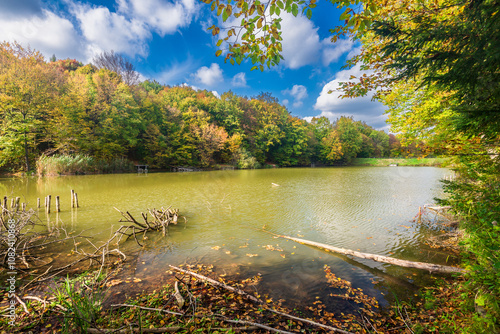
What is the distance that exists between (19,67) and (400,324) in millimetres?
34741

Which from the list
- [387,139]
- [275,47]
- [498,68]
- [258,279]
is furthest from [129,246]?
[387,139]

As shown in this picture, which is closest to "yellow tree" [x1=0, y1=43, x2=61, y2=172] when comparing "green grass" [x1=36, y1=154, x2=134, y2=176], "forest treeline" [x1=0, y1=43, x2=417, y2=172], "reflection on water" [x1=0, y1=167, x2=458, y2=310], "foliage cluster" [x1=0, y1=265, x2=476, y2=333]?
"forest treeline" [x1=0, y1=43, x2=417, y2=172]

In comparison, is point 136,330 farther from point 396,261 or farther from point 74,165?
point 74,165

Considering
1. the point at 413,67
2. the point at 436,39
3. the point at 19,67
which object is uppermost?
the point at 19,67

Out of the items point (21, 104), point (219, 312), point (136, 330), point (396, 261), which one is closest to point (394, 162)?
point (396, 261)

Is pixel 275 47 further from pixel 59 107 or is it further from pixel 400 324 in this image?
pixel 59 107

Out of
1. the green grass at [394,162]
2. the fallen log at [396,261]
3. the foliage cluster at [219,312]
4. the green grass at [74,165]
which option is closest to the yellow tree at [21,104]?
the green grass at [74,165]

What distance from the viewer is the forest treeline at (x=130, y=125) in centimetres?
2095

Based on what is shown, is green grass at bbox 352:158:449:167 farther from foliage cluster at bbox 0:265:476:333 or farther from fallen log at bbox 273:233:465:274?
foliage cluster at bbox 0:265:476:333

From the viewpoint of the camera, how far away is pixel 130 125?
1204 inches

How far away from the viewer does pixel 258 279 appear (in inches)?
151

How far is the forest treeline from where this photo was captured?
68.7 feet

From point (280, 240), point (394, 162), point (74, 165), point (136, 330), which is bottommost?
point (280, 240)

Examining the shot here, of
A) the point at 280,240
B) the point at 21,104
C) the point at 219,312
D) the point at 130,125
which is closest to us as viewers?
the point at 219,312
